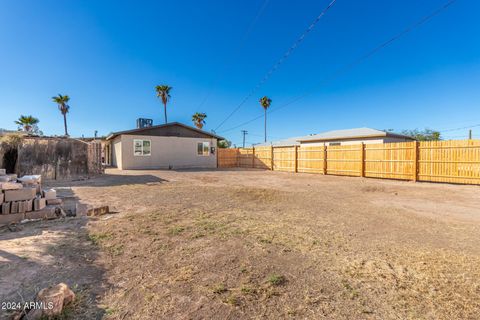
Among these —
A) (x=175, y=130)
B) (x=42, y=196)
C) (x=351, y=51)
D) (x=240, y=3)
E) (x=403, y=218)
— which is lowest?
(x=403, y=218)

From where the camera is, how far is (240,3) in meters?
11.3

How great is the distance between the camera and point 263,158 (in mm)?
19422

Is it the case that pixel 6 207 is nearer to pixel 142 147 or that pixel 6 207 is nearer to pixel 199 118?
pixel 142 147

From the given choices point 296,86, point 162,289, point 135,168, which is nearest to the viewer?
point 162,289

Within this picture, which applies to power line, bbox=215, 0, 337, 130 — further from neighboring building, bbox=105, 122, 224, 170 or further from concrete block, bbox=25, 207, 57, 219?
concrete block, bbox=25, 207, 57, 219

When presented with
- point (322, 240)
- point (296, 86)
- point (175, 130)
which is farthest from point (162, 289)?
point (296, 86)

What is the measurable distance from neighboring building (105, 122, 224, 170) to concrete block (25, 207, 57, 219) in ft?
43.8

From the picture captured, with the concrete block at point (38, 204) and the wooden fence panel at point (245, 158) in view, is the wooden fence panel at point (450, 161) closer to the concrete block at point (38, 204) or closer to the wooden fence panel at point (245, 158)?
the wooden fence panel at point (245, 158)

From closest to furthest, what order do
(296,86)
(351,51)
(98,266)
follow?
(98,266)
(351,51)
(296,86)

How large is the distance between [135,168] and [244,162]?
9.89 m

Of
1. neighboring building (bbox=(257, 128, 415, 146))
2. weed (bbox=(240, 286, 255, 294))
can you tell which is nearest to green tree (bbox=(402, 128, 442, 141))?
neighboring building (bbox=(257, 128, 415, 146))

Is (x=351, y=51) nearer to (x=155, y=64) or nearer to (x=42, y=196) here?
(x=155, y=64)

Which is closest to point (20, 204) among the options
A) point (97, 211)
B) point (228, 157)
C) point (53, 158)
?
point (97, 211)

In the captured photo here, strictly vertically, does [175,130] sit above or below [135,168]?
above
